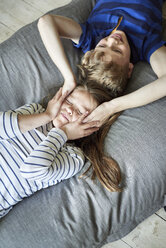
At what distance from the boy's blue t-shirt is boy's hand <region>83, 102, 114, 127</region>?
398 mm

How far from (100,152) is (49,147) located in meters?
0.25

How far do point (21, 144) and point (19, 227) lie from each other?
36 centimetres

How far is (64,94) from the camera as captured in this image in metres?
1.18

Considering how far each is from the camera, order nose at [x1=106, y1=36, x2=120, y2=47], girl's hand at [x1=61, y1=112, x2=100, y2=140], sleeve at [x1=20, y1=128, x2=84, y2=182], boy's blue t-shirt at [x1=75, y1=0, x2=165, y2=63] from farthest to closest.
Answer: boy's blue t-shirt at [x1=75, y1=0, x2=165, y2=63], nose at [x1=106, y1=36, x2=120, y2=47], girl's hand at [x1=61, y1=112, x2=100, y2=140], sleeve at [x1=20, y1=128, x2=84, y2=182]

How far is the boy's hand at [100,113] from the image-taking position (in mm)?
1145

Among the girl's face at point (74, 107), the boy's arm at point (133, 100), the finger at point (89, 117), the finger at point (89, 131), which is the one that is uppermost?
the girl's face at point (74, 107)

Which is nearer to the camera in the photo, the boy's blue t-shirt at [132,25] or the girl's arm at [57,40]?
the girl's arm at [57,40]

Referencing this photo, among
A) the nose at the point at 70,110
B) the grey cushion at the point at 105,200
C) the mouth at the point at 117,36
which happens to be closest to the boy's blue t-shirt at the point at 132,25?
the mouth at the point at 117,36

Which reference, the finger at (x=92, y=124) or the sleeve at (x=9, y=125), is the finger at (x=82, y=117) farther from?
the sleeve at (x=9, y=125)

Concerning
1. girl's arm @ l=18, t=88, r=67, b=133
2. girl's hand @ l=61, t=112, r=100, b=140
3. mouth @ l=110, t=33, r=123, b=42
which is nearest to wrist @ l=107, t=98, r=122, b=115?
girl's hand @ l=61, t=112, r=100, b=140

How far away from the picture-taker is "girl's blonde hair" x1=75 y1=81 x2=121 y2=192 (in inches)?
42.7

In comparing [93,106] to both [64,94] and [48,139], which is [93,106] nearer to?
[64,94]

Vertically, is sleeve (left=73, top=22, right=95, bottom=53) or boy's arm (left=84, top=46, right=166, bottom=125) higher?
sleeve (left=73, top=22, right=95, bottom=53)

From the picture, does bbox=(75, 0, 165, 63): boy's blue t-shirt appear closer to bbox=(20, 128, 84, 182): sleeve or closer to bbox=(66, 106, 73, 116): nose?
bbox=(66, 106, 73, 116): nose
